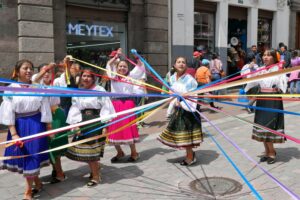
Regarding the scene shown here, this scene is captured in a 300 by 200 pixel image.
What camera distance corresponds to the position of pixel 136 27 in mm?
11156

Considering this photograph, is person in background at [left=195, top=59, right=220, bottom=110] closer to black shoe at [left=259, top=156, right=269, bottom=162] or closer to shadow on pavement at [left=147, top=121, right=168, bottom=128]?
shadow on pavement at [left=147, top=121, right=168, bottom=128]

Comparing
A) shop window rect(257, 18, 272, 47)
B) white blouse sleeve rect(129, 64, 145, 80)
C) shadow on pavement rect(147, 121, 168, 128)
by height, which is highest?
shop window rect(257, 18, 272, 47)

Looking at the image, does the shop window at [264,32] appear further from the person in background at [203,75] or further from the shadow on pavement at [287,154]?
the shadow on pavement at [287,154]

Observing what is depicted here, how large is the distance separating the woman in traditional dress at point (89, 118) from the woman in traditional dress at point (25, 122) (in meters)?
0.48

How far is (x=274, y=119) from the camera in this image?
17.0 feet

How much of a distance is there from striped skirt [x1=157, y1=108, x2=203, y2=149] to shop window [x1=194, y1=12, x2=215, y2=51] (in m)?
8.56

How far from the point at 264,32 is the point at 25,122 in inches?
571

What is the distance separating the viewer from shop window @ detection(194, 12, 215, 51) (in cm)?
1343

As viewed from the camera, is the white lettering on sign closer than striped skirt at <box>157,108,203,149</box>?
No

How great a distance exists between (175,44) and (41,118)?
346 inches

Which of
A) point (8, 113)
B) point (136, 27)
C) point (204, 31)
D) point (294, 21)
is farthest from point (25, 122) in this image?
point (294, 21)

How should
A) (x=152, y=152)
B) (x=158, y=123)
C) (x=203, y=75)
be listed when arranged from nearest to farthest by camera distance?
(x=152, y=152) < (x=158, y=123) < (x=203, y=75)

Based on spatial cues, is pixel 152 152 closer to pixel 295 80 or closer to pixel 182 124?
pixel 182 124

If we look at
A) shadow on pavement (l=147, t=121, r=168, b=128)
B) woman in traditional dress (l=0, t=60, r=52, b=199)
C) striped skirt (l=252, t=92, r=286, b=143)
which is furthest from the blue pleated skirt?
shadow on pavement (l=147, t=121, r=168, b=128)
